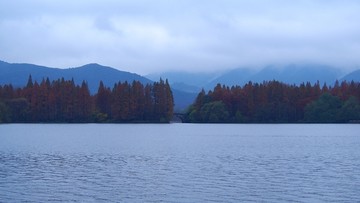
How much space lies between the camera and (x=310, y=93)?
140125 mm

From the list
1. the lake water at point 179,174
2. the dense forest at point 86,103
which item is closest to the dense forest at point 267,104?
the dense forest at point 86,103

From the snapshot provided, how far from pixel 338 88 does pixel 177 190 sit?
11550cm

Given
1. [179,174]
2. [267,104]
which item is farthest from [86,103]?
[179,174]

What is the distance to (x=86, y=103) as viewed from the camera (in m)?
136

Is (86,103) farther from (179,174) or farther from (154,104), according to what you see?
(179,174)

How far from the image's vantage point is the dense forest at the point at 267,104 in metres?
135

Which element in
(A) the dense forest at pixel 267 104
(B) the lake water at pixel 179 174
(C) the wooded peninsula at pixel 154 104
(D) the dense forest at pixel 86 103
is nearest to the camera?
(B) the lake water at pixel 179 174

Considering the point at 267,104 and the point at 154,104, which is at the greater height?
the point at 267,104

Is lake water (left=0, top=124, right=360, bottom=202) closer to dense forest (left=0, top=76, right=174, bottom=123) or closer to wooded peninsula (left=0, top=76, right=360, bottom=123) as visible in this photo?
wooded peninsula (left=0, top=76, right=360, bottom=123)

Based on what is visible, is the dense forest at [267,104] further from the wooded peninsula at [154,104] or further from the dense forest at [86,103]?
the dense forest at [86,103]

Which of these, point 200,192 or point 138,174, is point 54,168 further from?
point 200,192

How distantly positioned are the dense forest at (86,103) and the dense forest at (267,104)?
876 cm

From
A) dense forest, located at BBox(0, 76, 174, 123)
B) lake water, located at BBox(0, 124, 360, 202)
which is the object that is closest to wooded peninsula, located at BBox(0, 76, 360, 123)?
dense forest, located at BBox(0, 76, 174, 123)

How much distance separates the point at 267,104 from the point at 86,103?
3891 cm
